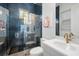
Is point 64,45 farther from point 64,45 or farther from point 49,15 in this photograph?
point 49,15

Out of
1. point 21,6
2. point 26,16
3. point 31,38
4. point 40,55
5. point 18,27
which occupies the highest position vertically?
point 21,6

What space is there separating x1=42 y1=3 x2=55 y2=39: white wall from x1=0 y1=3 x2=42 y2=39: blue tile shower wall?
59 mm

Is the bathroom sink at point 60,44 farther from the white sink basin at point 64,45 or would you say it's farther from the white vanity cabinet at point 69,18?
the white vanity cabinet at point 69,18

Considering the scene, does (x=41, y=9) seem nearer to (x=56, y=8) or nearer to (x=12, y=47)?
(x=56, y=8)

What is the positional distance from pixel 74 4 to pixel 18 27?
698 mm

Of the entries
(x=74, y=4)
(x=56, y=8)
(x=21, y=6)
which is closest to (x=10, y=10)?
(x=21, y=6)

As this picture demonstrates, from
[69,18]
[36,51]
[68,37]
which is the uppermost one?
[69,18]

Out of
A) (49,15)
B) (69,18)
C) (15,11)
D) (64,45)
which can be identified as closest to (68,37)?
(64,45)

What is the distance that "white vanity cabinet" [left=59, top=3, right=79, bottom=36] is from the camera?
1.80 metres

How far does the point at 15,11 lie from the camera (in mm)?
1872

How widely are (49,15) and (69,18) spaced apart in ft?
0.77

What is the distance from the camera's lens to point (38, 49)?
188 cm

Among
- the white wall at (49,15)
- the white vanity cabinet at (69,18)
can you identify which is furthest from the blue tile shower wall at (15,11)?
the white vanity cabinet at (69,18)

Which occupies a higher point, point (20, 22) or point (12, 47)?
point (20, 22)
